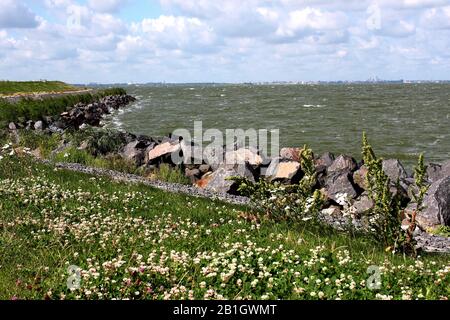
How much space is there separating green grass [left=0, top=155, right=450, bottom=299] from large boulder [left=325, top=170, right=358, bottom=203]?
621 cm

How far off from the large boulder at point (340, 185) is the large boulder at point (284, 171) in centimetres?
125

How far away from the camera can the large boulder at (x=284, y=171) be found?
824 inches

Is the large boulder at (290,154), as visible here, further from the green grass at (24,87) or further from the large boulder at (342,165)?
the green grass at (24,87)

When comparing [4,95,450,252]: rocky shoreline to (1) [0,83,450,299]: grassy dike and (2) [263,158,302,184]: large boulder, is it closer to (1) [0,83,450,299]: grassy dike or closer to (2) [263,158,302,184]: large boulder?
(2) [263,158,302,184]: large boulder

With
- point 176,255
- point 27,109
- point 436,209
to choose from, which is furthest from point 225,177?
point 27,109

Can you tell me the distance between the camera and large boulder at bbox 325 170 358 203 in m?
19.3

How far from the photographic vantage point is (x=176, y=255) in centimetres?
866

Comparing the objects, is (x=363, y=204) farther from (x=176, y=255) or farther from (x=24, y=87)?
(x=24, y=87)

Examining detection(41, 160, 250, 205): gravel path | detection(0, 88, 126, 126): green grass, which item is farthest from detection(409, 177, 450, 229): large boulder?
detection(0, 88, 126, 126): green grass

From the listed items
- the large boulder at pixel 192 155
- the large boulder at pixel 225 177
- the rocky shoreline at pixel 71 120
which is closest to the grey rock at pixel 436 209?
the large boulder at pixel 225 177

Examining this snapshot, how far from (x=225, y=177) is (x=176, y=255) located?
1063 cm
